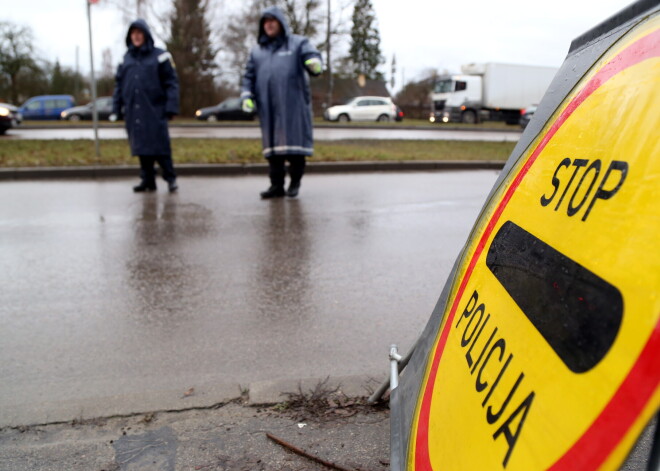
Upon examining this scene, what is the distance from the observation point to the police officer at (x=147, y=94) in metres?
6.86

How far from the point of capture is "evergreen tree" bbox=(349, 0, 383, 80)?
66875 mm

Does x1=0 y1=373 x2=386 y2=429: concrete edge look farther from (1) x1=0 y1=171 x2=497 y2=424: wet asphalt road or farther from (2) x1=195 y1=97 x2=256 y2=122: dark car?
(2) x1=195 y1=97 x2=256 y2=122: dark car

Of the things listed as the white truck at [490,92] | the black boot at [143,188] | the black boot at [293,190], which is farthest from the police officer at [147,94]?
the white truck at [490,92]

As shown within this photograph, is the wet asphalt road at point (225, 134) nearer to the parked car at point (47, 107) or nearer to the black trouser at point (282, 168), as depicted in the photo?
the black trouser at point (282, 168)

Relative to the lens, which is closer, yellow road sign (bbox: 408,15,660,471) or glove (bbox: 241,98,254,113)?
yellow road sign (bbox: 408,15,660,471)

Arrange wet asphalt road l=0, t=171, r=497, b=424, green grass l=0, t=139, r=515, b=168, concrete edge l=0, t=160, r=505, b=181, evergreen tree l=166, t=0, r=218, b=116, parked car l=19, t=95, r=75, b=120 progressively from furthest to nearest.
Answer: evergreen tree l=166, t=0, r=218, b=116, parked car l=19, t=95, r=75, b=120, green grass l=0, t=139, r=515, b=168, concrete edge l=0, t=160, r=505, b=181, wet asphalt road l=0, t=171, r=497, b=424

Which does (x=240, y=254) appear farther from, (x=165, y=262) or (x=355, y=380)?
(x=355, y=380)

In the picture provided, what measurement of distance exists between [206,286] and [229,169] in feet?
17.9

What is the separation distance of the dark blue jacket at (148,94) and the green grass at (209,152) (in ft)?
6.94

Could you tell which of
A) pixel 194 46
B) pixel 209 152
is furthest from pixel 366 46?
pixel 209 152

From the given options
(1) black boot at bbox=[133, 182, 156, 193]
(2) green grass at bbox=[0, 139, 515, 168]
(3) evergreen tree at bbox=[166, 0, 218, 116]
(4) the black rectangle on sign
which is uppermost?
(3) evergreen tree at bbox=[166, 0, 218, 116]

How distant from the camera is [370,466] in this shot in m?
1.82

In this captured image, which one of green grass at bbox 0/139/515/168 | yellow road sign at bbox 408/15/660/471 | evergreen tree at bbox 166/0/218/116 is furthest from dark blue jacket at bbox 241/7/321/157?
evergreen tree at bbox 166/0/218/116

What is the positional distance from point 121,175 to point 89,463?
24.0 ft
